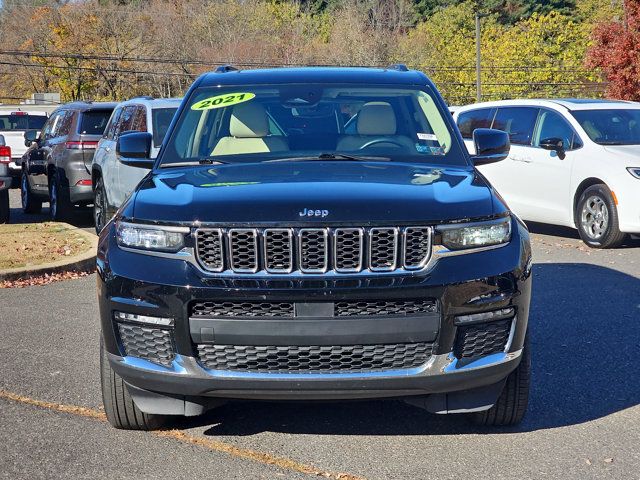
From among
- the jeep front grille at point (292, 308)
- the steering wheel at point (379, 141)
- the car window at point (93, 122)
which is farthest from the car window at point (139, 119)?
the jeep front grille at point (292, 308)

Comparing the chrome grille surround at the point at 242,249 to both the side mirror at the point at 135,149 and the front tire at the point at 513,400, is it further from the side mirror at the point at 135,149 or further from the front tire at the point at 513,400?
the side mirror at the point at 135,149

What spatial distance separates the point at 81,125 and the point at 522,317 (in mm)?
11263

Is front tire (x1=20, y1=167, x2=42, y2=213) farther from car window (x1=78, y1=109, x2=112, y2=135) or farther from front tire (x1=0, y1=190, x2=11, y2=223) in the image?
car window (x1=78, y1=109, x2=112, y2=135)

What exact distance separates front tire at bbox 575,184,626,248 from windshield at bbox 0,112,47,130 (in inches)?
673

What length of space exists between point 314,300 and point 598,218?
27.7 feet

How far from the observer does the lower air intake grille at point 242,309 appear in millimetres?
3973

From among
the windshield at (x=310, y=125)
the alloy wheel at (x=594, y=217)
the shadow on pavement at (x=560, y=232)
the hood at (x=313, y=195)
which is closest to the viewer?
the hood at (x=313, y=195)

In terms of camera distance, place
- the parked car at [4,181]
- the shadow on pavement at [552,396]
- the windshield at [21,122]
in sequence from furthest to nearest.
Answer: the windshield at [21,122]
the parked car at [4,181]
the shadow on pavement at [552,396]

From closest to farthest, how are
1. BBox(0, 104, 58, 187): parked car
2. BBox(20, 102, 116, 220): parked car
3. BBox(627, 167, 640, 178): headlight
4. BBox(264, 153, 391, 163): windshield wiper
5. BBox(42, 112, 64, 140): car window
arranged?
1. BBox(264, 153, 391, 163): windshield wiper
2. BBox(627, 167, 640, 178): headlight
3. BBox(20, 102, 116, 220): parked car
4. BBox(42, 112, 64, 140): car window
5. BBox(0, 104, 58, 187): parked car

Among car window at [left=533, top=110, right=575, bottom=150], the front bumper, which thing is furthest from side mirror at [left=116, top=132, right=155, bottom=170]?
car window at [left=533, top=110, right=575, bottom=150]

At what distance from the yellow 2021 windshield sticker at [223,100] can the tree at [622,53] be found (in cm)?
2319

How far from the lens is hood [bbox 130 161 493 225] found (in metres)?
4.07

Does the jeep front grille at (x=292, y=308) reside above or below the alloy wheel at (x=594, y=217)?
above

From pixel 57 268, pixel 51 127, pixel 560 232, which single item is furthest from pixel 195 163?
pixel 51 127
